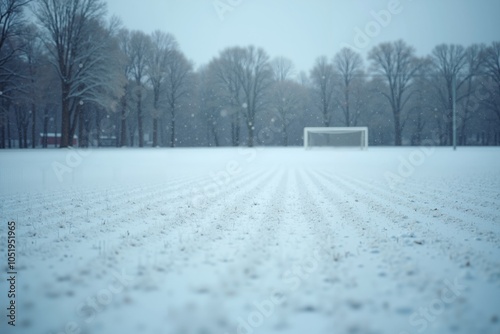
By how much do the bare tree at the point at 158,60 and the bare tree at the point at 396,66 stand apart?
2600cm

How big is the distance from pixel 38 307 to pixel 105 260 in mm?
629

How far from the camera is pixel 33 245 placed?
263 cm

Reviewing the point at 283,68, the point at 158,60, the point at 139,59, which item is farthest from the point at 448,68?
the point at 139,59

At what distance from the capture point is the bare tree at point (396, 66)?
3594 cm

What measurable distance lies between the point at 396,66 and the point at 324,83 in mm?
9566

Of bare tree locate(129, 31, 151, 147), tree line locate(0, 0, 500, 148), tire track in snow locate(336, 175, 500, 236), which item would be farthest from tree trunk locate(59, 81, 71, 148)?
tire track in snow locate(336, 175, 500, 236)

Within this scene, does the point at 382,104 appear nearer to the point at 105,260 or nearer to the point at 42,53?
the point at 42,53

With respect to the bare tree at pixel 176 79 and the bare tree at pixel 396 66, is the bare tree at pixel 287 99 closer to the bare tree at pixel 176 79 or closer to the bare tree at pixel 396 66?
the bare tree at pixel 396 66

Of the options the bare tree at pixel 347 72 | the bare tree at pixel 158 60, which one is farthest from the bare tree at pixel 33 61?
the bare tree at pixel 347 72

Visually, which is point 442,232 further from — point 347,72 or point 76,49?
point 347,72

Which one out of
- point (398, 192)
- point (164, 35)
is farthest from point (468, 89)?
point (398, 192)

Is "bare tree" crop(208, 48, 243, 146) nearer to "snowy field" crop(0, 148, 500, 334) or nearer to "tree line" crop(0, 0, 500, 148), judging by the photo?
"tree line" crop(0, 0, 500, 148)

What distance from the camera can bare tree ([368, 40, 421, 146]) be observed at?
3594cm

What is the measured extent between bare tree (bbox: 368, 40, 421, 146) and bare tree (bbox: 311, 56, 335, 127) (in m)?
6.12
